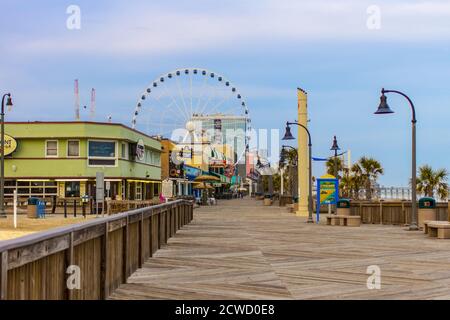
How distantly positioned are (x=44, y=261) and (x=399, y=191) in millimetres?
36938

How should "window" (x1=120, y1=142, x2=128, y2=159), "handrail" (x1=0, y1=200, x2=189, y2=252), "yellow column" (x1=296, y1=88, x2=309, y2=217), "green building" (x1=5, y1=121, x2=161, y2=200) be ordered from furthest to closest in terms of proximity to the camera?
"window" (x1=120, y1=142, x2=128, y2=159) → "green building" (x1=5, y1=121, x2=161, y2=200) → "yellow column" (x1=296, y1=88, x2=309, y2=217) → "handrail" (x1=0, y1=200, x2=189, y2=252)

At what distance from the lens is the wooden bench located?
26797mm

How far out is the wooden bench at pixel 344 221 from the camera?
26.8m

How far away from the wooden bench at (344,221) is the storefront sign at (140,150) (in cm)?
2827

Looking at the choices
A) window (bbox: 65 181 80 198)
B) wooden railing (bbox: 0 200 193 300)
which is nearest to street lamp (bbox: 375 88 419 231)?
wooden railing (bbox: 0 200 193 300)

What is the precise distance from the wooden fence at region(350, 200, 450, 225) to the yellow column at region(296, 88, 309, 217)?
6249 mm

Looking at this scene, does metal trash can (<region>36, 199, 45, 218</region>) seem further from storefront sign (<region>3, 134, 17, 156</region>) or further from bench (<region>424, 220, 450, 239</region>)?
bench (<region>424, 220, 450, 239</region>)

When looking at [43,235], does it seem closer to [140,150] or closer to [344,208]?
[344,208]

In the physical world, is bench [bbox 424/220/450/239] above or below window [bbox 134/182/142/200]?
below

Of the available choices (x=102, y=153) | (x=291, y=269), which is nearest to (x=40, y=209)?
(x=102, y=153)

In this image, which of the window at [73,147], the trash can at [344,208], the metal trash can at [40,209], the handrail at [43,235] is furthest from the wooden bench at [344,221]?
the window at [73,147]

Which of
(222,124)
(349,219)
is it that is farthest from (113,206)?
(222,124)

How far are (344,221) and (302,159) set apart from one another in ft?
36.6

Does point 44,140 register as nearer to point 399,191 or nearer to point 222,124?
point 399,191
